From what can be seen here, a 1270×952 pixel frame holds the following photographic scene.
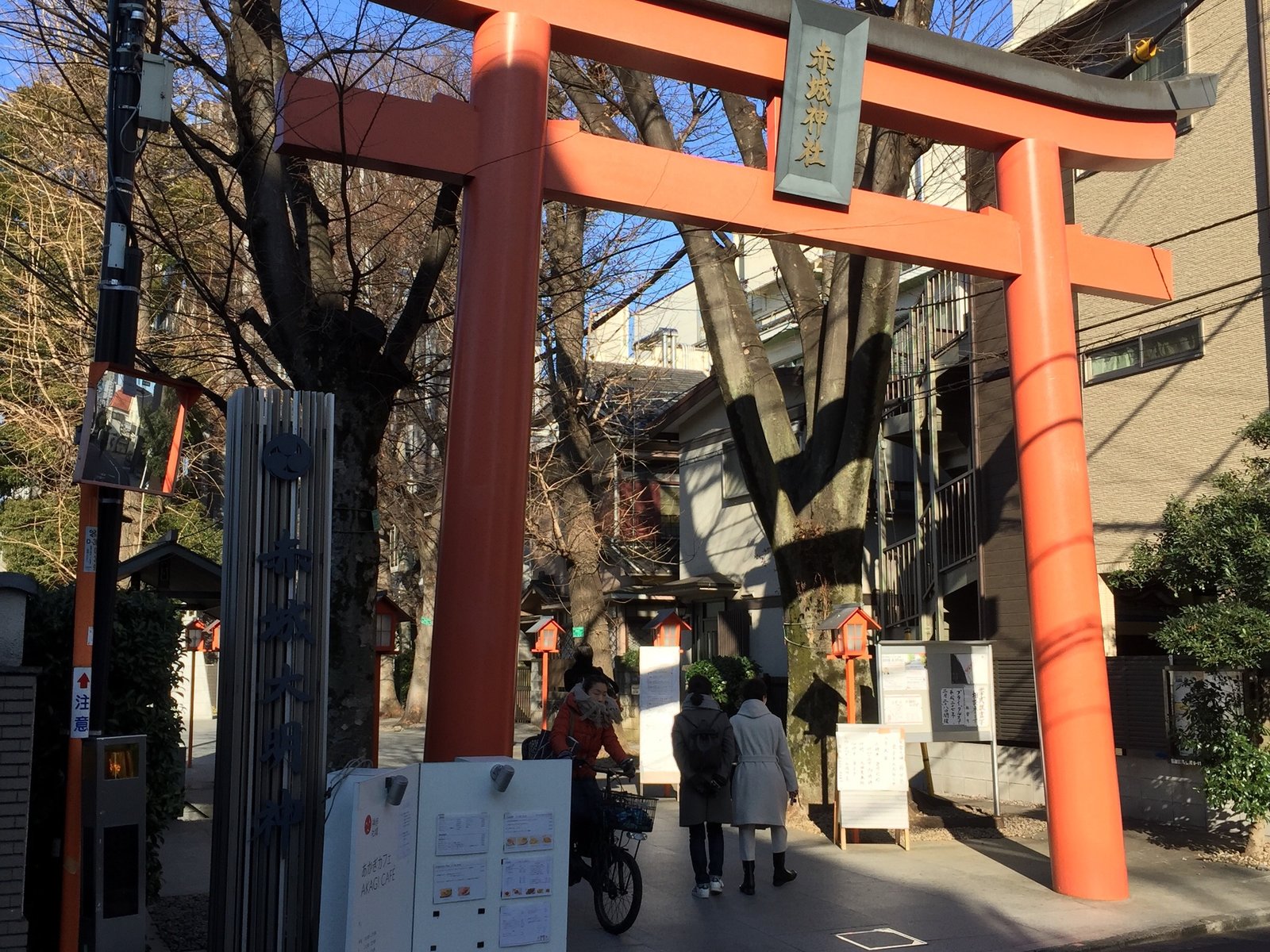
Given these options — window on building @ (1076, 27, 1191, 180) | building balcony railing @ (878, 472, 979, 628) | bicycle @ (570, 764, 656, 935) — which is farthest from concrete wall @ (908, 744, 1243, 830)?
window on building @ (1076, 27, 1191, 180)

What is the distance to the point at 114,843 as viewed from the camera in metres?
6.10

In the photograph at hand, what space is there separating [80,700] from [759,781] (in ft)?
18.1

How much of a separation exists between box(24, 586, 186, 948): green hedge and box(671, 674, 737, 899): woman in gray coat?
4.07 metres

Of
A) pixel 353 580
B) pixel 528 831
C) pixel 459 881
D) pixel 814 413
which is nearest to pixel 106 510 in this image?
pixel 353 580

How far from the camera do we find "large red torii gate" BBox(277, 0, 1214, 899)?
7633 mm

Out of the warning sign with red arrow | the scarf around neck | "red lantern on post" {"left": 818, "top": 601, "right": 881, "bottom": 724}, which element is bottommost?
the scarf around neck

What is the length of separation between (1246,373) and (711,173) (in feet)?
24.0

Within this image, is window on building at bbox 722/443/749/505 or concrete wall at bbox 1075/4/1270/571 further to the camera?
window on building at bbox 722/443/749/505

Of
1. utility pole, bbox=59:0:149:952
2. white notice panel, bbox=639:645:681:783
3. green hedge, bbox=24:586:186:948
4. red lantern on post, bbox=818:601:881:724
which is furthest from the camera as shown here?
white notice panel, bbox=639:645:681:783

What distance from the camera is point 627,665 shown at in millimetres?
26797

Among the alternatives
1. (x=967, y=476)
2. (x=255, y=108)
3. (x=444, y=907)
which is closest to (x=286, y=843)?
(x=444, y=907)

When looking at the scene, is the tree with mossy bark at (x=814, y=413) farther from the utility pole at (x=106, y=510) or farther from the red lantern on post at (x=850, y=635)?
the utility pole at (x=106, y=510)

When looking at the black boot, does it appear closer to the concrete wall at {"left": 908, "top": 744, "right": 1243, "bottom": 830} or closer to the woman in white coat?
the woman in white coat

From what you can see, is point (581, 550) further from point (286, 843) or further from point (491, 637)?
point (286, 843)
